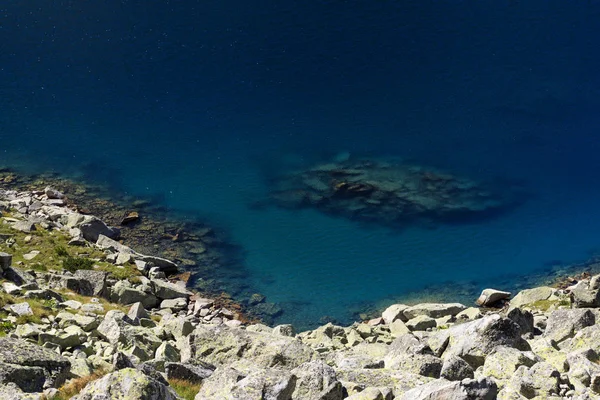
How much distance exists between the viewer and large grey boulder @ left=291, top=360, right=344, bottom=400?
15.0 m

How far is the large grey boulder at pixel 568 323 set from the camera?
2381cm

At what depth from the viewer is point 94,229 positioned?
1871 inches

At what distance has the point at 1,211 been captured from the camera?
157 ft

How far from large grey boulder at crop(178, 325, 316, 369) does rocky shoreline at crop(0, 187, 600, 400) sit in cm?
5

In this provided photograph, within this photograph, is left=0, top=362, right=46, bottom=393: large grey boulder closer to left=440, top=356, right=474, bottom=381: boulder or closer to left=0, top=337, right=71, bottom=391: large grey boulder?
left=0, top=337, right=71, bottom=391: large grey boulder

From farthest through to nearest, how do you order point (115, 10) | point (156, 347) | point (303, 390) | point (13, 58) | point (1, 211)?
point (115, 10)
point (13, 58)
point (1, 211)
point (156, 347)
point (303, 390)

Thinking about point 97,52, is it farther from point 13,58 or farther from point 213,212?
point 213,212

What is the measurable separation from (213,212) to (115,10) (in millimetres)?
71193

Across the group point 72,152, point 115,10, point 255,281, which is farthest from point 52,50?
point 255,281

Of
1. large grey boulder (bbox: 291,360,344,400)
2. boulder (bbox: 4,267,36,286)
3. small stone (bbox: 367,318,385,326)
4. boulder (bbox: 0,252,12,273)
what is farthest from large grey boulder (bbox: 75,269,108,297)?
large grey boulder (bbox: 291,360,344,400)

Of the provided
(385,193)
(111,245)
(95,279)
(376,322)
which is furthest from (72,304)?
(385,193)

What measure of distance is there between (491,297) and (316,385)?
29.7 metres

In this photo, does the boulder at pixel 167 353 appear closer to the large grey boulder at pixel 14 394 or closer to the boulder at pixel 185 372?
the boulder at pixel 185 372

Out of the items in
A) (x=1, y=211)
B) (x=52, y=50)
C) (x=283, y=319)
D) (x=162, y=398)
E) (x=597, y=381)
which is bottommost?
(x=283, y=319)
